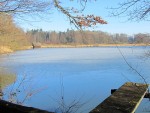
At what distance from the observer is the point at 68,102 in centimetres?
862

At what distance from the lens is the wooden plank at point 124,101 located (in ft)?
12.9

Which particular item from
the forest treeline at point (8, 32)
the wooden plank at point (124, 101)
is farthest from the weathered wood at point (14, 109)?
the forest treeline at point (8, 32)

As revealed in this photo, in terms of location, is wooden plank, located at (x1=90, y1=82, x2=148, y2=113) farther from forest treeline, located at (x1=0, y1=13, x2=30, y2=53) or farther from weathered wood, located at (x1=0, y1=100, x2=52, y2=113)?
forest treeline, located at (x1=0, y1=13, x2=30, y2=53)

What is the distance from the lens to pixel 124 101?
4.38m

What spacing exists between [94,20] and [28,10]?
1.37 metres

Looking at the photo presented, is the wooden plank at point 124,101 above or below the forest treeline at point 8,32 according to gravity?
below

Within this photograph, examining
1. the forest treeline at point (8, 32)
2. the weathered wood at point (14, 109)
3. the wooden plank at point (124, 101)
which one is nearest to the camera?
the weathered wood at point (14, 109)

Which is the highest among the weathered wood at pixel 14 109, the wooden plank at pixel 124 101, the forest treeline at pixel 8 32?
the forest treeline at pixel 8 32

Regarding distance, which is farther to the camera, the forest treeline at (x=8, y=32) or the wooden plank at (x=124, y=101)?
the forest treeline at (x=8, y=32)

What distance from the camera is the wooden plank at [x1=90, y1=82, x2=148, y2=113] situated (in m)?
3.93

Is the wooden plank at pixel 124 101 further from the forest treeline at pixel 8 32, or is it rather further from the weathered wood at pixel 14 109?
the forest treeline at pixel 8 32

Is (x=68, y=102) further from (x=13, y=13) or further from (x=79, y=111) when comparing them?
(x=13, y=13)

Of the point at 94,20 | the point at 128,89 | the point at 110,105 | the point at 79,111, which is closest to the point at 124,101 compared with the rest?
the point at 110,105

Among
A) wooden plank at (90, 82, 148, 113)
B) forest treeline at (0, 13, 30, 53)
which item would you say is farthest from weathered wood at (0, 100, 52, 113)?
forest treeline at (0, 13, 30, 53)
